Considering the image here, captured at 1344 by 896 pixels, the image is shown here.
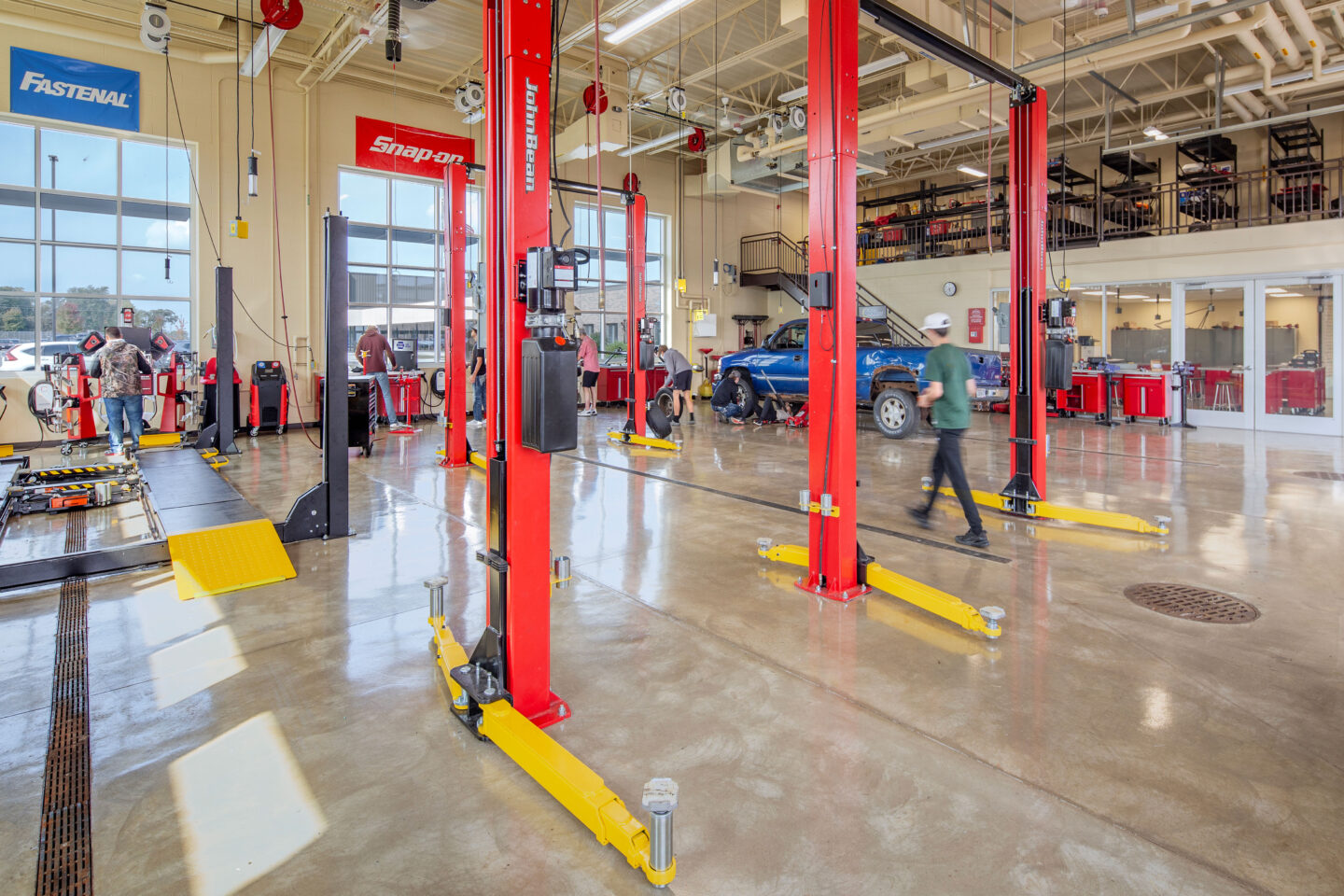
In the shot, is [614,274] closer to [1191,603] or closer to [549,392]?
[1191,603]

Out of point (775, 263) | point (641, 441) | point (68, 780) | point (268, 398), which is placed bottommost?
point (68, 780)

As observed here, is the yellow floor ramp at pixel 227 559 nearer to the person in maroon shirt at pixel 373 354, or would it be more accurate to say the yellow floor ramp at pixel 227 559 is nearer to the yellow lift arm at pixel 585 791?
the yellow lift arm at pixel 585 791

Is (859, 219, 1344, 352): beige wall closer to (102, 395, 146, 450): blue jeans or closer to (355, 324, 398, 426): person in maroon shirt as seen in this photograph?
(355, 324, 398, 426): person in maroon shirt

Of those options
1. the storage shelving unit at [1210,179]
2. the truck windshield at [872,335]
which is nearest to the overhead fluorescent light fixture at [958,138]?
the storage shelving unit at [1210,179]

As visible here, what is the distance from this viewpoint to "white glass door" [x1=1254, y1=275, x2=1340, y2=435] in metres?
11.6

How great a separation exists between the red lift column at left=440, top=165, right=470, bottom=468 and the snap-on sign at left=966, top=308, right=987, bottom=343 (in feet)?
39.7

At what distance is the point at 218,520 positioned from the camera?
493 cm

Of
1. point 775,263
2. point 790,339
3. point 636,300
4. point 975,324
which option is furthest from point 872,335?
point 775,263

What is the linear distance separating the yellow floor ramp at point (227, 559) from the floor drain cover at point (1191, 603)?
502 centimetres

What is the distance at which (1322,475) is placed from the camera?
309 inches

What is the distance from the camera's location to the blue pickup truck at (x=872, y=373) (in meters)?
10.3

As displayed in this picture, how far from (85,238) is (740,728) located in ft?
43.1

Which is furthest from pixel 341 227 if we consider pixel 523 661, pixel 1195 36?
pixel 1195 36

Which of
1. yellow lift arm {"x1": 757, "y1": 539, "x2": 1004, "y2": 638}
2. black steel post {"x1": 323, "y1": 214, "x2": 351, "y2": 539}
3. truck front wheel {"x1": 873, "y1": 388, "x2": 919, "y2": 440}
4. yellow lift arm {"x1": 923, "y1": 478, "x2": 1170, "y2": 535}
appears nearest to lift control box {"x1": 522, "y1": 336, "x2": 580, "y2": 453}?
yellow lift arm {"x1": 757, "y1": 539, "x2": 1004, "y2": 638}
